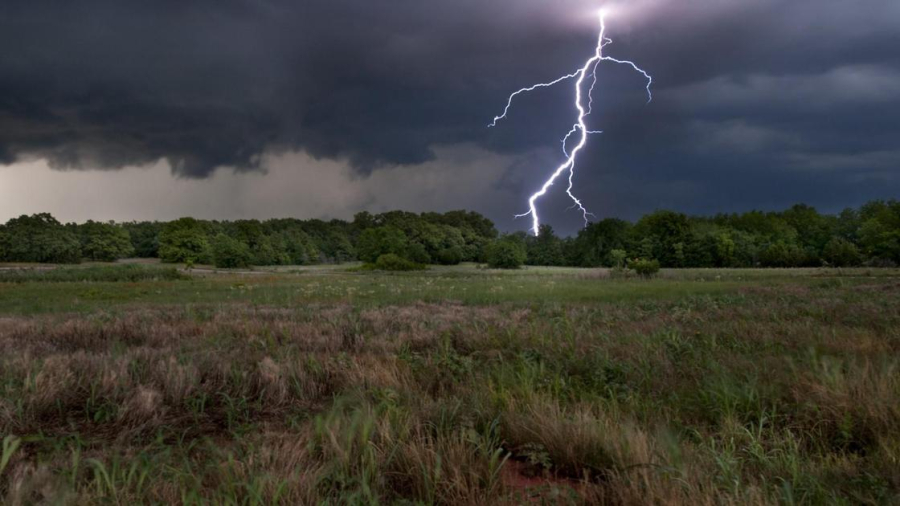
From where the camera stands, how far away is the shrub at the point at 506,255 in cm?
7712

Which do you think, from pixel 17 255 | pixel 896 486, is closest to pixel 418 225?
pixel 17 255

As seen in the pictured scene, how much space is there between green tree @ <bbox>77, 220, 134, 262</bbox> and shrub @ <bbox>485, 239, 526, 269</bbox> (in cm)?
7756

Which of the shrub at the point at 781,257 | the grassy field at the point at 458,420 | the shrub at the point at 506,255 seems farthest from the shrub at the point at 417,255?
the grassy field at the point at 458,420

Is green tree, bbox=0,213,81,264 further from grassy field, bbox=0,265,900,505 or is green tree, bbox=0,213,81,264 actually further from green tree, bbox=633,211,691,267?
green tree, bbox=633,211,691,267

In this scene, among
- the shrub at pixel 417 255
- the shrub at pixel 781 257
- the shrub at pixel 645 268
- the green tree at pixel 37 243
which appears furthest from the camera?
the shrub at pixel 781 257

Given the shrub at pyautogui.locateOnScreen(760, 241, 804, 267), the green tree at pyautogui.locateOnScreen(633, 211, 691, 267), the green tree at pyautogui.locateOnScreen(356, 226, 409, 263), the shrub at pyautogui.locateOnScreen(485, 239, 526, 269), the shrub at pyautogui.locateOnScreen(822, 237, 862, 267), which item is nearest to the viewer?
the shrub at pyautogui.locateOnScreen(485, 239, 526, 269)

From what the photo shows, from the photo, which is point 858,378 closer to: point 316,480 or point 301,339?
point 316,480

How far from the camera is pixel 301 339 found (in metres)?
9.34

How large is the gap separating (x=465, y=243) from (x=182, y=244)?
59.1 m

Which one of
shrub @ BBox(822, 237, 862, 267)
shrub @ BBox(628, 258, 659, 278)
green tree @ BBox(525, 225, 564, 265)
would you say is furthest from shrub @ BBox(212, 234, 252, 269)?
shrub @ BBox(822, 237, 862, 267)

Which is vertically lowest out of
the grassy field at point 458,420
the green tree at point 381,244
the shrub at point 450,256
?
the grassy field at point 458,420

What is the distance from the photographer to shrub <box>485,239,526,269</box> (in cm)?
7712

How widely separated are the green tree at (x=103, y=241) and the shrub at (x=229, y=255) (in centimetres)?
2848

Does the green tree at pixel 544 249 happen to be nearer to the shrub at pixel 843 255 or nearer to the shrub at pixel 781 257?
the shrub at pixel 781 257
